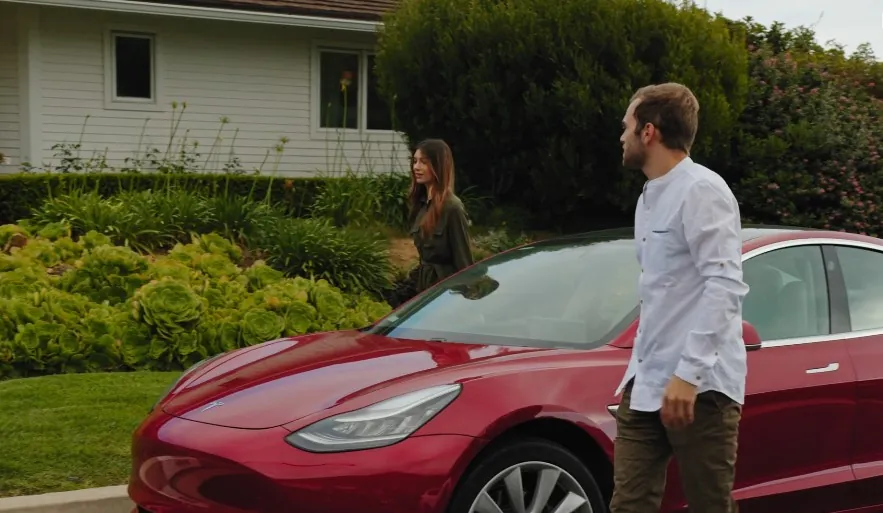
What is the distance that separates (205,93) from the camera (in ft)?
53.4

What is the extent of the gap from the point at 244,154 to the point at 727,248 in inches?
548

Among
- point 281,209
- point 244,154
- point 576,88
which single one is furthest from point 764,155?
point 244,154

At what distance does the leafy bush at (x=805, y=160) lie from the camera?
1269cm

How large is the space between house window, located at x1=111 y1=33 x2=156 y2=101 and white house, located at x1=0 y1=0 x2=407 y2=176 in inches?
0.6

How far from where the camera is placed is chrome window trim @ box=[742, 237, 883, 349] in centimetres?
459

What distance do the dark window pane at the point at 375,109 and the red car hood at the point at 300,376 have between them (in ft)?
41.5

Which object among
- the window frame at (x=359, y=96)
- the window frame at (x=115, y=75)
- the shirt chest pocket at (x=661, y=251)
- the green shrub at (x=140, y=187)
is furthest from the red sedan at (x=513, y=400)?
the window frame at (x=359, y=96)

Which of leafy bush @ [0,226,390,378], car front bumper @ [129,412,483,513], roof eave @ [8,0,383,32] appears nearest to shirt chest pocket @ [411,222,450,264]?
leafy bush @ [0,226,390,378]

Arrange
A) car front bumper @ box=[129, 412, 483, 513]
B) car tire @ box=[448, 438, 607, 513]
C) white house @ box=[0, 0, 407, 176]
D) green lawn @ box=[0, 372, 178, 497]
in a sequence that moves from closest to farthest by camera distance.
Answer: car front bumper @ box=[129, 412, 483, 513] → car tire @ box=[448, 438, 607, 513] → green lawn @ box=[0, 372, 178, 497] → white house @ box=[0, 0, 407, 176]

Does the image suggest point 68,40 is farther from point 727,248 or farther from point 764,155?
point 727,248

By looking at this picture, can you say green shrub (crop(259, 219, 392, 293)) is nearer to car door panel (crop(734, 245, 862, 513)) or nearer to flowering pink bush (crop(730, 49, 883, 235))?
flowering pink bush (crop(730, 49, 883, 235))

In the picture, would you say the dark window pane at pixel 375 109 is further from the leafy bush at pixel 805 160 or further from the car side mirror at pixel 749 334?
the car side mirror at pixel 749 334

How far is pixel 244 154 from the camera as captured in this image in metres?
16.5

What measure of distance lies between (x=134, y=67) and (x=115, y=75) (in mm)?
380
